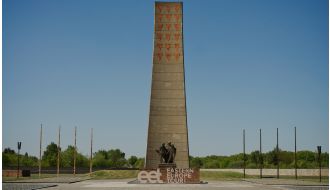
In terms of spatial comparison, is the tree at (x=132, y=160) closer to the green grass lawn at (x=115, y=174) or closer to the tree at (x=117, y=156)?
the tree at (x=117, y=156)

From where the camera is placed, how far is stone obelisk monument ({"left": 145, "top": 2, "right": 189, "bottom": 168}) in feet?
155

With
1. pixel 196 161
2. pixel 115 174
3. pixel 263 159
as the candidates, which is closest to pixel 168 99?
pixel 115 174

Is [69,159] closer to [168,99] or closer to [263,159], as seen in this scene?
[263,159]

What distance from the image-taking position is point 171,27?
4894 cm

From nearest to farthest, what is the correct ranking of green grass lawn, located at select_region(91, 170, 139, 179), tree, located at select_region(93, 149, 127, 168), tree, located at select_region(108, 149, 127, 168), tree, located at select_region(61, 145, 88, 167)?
1. green grass lawn, located at select_region(91, 170, 139, 179)
2. tree, located at select_region(61, 145, 88, 167)
3. tree, located at select_region(93, 149, 127, 168)
4. tree, located at select_region(108, 149, 127, 168)

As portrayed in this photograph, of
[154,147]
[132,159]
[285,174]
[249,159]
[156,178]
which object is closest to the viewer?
[156,178]

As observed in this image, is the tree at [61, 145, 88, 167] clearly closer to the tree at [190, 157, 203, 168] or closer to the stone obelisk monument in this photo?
the tree at [190, 157, 203, 168]

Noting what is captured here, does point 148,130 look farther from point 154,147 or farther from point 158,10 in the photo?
point 158,10

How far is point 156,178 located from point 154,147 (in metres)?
11.1

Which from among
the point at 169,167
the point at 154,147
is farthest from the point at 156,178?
the point at 154,147

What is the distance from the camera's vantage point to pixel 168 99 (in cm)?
4747

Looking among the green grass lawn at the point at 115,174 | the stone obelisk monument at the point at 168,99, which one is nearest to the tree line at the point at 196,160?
the green grass lawn at the point at 115,174

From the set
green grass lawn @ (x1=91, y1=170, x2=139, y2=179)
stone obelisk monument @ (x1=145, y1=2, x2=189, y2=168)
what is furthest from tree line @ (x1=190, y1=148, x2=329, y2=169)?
stone obelisk monument @ (x1=145, y1=2, x2=189, y2=168)

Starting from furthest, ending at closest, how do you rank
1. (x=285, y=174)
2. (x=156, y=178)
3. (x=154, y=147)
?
(x=285, y=174), (x=154, y=147), (x=156, y=178)
